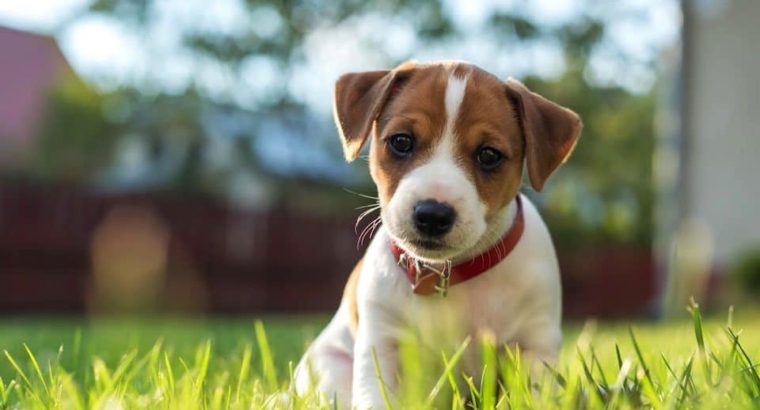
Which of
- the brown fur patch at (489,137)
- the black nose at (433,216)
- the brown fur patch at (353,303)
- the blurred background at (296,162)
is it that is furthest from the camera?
the blurred background at (296,162)

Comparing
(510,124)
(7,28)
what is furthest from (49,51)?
(510,124)

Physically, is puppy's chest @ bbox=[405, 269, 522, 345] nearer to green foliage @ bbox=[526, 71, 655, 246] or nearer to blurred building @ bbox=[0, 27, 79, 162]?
green foliage @ bbox=[526, 71, 655, 246]

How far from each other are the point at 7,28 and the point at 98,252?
11.8 metres

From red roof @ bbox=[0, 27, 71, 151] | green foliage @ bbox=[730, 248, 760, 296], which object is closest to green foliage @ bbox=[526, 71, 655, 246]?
green foliage @ bbox=[730, 248, 760, 296]

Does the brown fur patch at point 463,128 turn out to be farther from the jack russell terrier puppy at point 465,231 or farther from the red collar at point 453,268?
the red collar at point 453,268

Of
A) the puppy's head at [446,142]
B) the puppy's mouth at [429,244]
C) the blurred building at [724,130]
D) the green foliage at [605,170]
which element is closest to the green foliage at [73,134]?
the green foliage at [605,170]

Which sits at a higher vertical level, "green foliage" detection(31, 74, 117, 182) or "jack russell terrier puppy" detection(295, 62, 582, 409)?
"jack russell terrier puppy" detection(295, 62, 582, 409)

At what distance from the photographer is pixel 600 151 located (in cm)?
2600

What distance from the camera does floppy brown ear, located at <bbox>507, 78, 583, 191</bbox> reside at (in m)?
3.58

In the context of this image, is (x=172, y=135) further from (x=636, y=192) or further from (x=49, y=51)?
(x=636, y=192)

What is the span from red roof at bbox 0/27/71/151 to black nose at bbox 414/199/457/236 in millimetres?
21349

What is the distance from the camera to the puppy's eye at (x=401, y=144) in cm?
352

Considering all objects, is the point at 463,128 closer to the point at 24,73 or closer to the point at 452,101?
the point at 452,101

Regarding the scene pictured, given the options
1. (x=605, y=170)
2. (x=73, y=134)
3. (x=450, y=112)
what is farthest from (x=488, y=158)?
(x=605, y=170)
